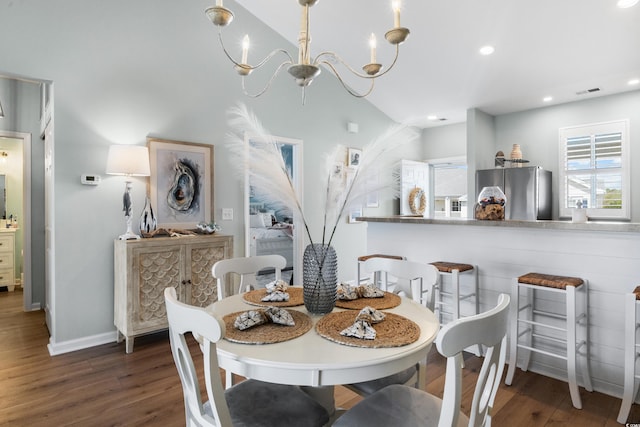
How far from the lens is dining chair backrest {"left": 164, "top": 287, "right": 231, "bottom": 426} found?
1.09 metres

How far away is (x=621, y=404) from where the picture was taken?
210cm

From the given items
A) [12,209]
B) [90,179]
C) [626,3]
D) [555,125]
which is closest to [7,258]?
[12,209]

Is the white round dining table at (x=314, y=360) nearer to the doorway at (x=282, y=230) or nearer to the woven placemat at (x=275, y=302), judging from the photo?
the woven placemat at (x=275, y=302)

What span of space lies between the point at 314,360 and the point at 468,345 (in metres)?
0.45

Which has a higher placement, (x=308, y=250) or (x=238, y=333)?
(x=308, y=250)

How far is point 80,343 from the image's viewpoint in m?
3.08

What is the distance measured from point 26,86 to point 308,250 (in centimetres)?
444

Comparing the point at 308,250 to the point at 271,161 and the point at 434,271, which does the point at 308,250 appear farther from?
the point at 434,271

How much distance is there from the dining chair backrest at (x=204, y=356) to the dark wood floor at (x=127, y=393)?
0.98 m

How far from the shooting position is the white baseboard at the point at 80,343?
2.97 meters

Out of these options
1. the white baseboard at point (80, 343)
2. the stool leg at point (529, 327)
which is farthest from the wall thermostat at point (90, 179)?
the stool leg at point (529, 327)

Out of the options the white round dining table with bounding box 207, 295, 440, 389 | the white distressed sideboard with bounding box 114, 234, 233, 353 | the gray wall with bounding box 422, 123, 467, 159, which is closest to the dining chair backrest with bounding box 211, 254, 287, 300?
the white round dining table with bounding box 207, 295, 440, 389

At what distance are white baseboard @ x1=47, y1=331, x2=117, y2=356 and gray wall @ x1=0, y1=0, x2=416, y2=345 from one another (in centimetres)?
4

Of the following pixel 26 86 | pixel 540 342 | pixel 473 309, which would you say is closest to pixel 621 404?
pixel 540 342
